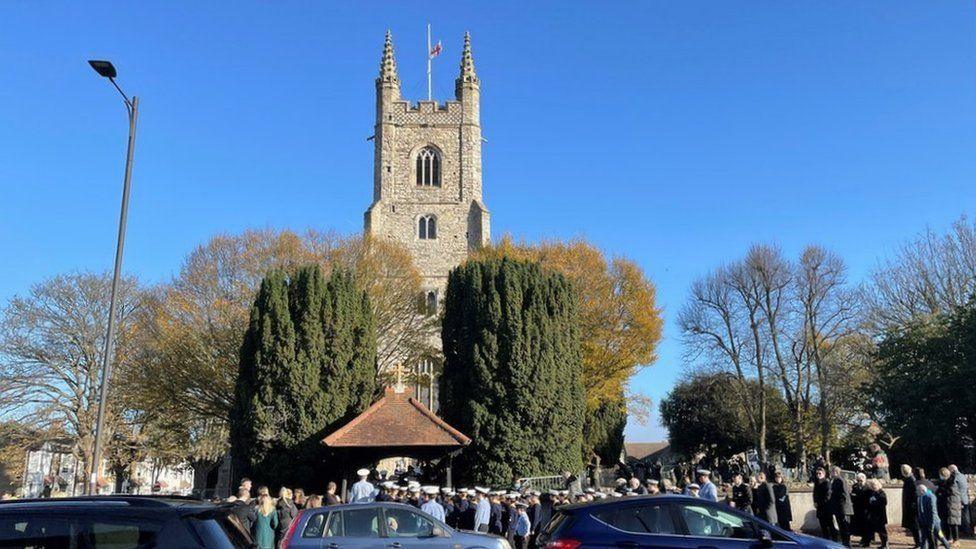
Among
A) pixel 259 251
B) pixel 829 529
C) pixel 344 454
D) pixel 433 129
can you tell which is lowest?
pixel 829 529

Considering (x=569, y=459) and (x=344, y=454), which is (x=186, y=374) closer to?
(x=344, y=454)

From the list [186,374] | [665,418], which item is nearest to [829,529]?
[186,374]

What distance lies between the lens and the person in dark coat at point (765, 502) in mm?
13273

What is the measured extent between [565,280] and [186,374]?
16479 mm

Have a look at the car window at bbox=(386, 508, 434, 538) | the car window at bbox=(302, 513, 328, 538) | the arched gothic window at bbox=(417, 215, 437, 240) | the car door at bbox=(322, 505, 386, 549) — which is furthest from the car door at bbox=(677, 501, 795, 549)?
the arched gothic window at bbox=(417, 215, 437, 240)

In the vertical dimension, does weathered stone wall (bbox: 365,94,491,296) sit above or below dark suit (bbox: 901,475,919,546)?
above

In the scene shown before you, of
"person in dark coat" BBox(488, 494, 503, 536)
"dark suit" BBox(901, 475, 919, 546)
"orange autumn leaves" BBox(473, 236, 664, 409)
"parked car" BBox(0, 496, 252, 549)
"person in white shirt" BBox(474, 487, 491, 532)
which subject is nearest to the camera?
"parked car" BBox(0, 496, 252, 549)

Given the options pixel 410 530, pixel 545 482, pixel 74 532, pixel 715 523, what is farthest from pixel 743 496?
pixel 545 482

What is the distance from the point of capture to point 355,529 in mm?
→ 10258

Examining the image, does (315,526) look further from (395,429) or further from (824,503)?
(395,429)

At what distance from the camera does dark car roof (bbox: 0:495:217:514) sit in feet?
18.8

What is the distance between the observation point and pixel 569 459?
28250 mm

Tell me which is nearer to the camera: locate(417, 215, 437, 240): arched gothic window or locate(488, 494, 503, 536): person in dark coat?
locate(488, 494, 503, 536): person in dark coat

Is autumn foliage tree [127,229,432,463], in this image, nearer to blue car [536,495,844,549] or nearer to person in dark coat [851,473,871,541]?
person in dark coat [851,473,871,541]
